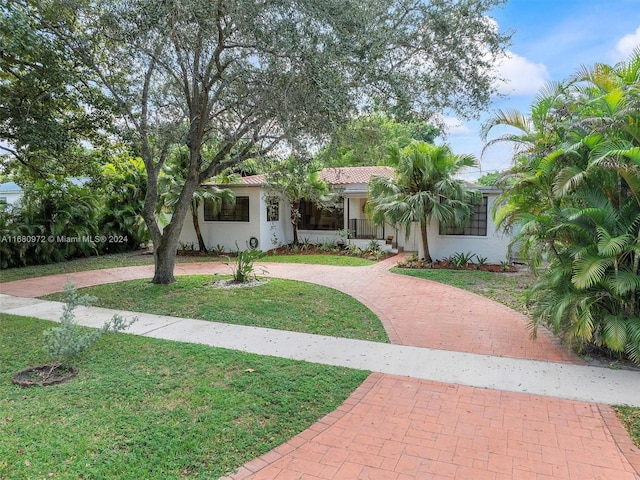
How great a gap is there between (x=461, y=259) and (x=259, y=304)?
7.64 m

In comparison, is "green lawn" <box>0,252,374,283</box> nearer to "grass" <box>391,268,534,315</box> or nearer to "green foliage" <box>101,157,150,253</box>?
"green foliage" <box>101,157,150,253</box>

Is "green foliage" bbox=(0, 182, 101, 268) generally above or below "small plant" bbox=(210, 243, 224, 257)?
above

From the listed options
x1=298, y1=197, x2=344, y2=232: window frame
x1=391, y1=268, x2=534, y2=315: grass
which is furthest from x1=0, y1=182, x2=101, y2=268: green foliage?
x1=391, y1=268, x2=534, y2=315: grass

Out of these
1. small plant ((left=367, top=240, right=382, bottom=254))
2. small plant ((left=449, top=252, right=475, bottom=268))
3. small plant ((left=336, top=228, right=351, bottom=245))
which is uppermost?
small plant ((left=336, top=228, right=351, bottom=245))

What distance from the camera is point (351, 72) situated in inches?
270

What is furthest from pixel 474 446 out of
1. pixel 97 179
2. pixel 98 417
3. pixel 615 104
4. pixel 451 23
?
pixel 97 179

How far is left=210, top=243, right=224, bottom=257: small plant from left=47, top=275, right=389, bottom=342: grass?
616cm

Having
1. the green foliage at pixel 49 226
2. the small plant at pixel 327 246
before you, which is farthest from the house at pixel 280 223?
the green foliage at pixel 49 226

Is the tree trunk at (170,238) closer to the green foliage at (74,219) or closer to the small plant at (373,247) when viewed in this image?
the green foliage at (74,219)

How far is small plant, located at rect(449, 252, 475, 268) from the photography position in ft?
42.3

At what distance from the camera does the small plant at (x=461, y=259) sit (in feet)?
42.3

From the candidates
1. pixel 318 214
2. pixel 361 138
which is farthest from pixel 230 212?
pixel 361 138

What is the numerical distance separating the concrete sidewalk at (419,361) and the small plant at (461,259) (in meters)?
7.76

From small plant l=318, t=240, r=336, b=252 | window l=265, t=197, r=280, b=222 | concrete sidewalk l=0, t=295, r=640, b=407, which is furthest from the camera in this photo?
small plant l=318, t=240, r=336, b=252
